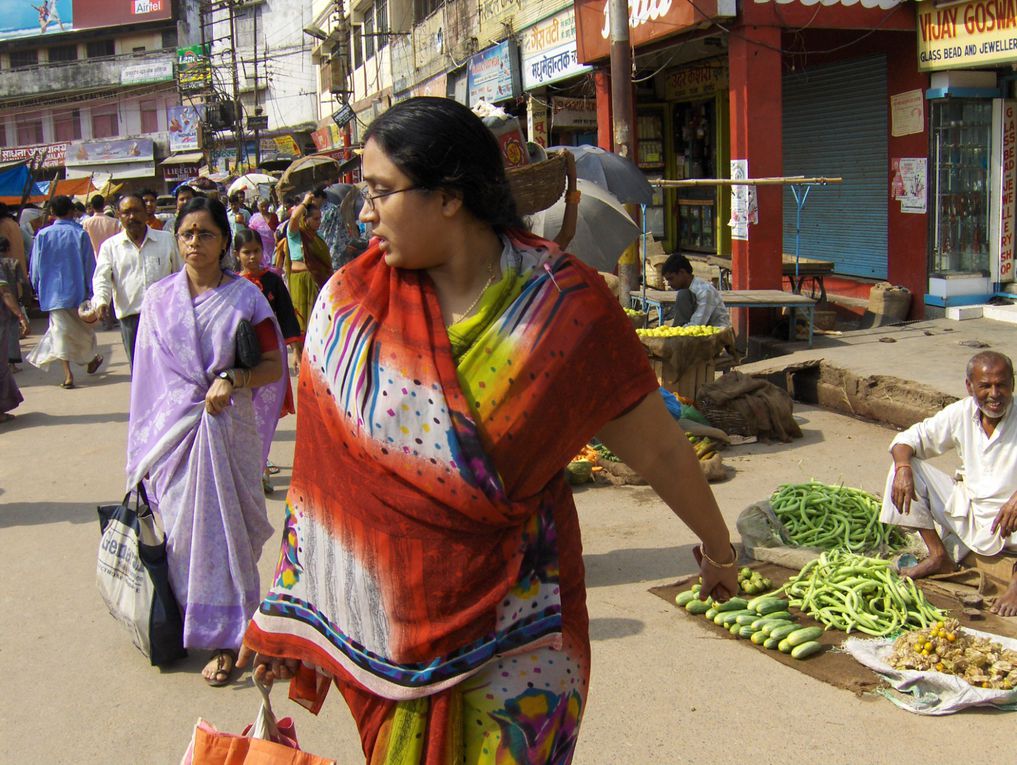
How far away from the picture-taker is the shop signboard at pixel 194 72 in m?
46.6

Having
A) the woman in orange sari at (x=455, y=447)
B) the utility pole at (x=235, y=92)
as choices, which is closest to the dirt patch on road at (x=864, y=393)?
the woman in orange sari at (x=455, y=447)

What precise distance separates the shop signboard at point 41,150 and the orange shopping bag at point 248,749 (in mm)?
56942

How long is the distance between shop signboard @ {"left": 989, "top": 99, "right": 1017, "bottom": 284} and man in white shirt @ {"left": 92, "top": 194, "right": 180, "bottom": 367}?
8243 millimetres

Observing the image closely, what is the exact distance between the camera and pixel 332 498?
2.04 metres

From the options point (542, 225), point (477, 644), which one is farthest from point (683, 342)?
point (477, 644)

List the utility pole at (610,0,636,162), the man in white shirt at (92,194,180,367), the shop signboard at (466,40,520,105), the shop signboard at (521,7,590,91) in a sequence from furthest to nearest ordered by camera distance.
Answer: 1. the shop signboard at (466,40,520,105)
2. the shop signboard at (521,7,590,91)
3. the utility pole at (610,0,636,162)
4. the man in white shirt at (92,194,180,367)

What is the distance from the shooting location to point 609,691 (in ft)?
13.0

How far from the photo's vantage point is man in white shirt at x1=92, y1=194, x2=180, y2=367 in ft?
22.6

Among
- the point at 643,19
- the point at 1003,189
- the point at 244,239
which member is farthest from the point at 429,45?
the point at 244,239

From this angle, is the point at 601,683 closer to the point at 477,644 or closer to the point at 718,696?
the point at 718,696

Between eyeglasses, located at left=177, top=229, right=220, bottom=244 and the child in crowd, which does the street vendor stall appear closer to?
the child in crowd

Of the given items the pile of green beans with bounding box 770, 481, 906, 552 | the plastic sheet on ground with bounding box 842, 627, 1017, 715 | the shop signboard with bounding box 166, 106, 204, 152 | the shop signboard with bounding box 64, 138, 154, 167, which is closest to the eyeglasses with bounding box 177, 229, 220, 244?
the plastic sheet on ground with bounding box 842, 627, 1017, 715

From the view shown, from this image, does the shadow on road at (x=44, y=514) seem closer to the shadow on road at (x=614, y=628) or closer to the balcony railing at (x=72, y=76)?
the shadow on road at (x=614, y=628)

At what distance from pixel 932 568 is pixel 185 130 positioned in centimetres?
5257
